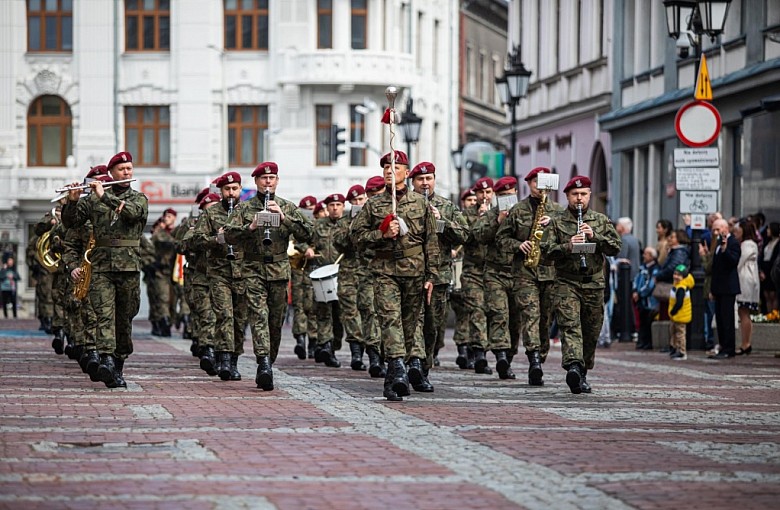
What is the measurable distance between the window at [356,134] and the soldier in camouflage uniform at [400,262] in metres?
40.7

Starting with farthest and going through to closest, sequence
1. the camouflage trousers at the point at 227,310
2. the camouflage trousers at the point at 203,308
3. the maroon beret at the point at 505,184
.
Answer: the camouflage trousers at the point at 203,308
the maroon beret at the point at 505,184
the camouflage trousers at the point at 227,310

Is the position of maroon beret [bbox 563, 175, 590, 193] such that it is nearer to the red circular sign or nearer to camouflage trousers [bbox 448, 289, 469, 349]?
camouflage trousers [bbox 448, 289, 469, 349]

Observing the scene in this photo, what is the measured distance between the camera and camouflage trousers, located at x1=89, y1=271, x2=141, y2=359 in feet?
52.5

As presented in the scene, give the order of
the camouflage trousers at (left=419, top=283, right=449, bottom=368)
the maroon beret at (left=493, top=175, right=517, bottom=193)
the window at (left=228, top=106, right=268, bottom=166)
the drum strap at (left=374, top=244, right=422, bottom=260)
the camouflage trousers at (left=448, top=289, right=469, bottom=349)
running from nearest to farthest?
the drum strap at (left=374, top=244, right=422, bottom=260)
the camouflage trousers at (left=419, top=283, right=449, bottom=368)
the maroon beret at (left=493, top=175, right=517, bottom=193)
the camouflage trousers at (left=448, top=289, right=469, bottom=349)
the window at (left=228, top=106, right=268, bottom=166)

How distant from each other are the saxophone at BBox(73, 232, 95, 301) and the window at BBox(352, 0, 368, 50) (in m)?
39.9

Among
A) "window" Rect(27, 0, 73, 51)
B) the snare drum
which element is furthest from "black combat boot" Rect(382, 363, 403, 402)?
"window" Rect(27, 0, 73, 51)

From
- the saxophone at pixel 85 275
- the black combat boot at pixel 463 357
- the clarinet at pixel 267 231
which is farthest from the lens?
the black combat boot at pixel 463 357

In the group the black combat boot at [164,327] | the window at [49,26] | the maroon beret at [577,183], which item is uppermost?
the window at [49,26]

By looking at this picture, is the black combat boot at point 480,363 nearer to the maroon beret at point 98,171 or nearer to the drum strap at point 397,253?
the drum strap at point 397,253

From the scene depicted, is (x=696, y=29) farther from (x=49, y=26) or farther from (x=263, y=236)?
(x=49, y=26)

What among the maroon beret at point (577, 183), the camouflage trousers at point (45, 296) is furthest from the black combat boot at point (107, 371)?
the camouflage trousers at point (45, 296)

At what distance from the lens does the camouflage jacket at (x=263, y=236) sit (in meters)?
16.3

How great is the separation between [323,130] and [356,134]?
112cm

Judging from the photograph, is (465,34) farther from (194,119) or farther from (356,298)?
(356,298)
